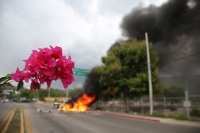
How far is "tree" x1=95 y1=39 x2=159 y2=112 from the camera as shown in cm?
2241

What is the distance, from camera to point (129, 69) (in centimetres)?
2316

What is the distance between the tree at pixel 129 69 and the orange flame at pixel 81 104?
15.4 ft

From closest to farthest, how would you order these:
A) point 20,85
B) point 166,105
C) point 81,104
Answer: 1. point 20,85
2. point 166,105
3. point 81,104

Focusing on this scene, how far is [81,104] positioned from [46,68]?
25.8 meters

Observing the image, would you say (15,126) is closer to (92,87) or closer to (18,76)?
(18,76)

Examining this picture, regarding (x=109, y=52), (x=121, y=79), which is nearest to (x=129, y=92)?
(x=121, y=79)

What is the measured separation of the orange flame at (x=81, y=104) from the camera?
26.5 metres

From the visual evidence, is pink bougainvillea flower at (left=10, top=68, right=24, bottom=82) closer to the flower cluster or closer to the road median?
the flower cluster

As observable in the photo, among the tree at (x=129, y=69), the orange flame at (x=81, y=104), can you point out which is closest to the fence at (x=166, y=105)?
the tree at (x=129, y=69)

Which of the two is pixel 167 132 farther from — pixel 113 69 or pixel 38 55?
pixel 113 69

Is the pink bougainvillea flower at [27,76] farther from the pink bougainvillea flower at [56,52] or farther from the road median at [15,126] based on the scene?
the road median at [15,126]

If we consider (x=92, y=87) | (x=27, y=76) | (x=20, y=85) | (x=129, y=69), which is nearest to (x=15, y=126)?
(x=20, y=85)

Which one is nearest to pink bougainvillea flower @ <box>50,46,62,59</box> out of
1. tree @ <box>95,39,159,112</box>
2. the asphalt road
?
the asphalt road

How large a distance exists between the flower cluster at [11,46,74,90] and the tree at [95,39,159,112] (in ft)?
67.8
